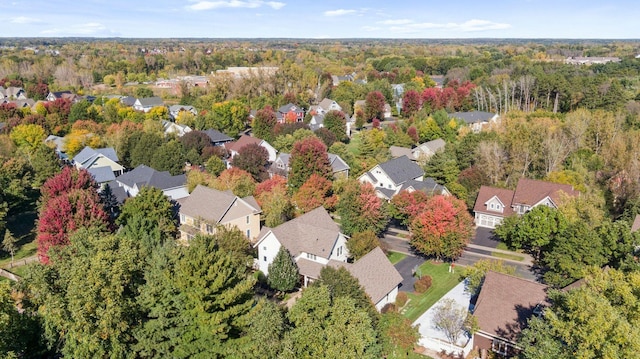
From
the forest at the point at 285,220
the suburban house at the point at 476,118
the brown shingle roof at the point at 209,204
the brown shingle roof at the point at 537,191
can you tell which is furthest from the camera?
the suburban house at the point at 476,118

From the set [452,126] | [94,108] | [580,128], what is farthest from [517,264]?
[94,108]

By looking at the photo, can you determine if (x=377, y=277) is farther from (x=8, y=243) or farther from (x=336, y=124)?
(x=336, y=124)

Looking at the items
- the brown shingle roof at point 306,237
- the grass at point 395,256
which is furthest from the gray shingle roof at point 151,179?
the grass at point 395,256

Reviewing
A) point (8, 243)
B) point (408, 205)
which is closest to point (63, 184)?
point (8, 243)

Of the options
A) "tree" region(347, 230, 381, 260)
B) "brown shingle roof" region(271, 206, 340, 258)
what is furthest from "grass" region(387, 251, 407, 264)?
"brown shingle roof" region(271, 206, 340, 258)

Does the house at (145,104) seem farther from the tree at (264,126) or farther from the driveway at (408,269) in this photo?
the driveway at (408,269)

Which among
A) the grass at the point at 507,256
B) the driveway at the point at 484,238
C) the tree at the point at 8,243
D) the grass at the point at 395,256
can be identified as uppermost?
the tree at the point at 8,243
